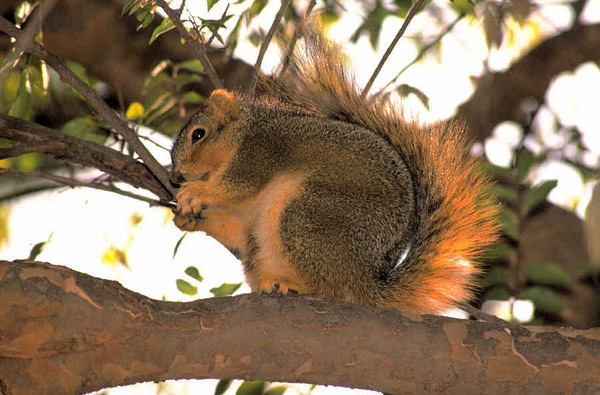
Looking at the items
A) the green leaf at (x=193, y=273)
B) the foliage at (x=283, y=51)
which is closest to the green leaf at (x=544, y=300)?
the foliage at (x=283, y=51)

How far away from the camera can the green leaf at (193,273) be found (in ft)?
7.29

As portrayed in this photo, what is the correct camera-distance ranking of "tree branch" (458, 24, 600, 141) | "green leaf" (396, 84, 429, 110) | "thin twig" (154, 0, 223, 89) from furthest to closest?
"tree branch" (458, 24, 600, 141)
"green leaf" (396, 84, 429, 110)
"thin twig" (154, 0, 223, 89)

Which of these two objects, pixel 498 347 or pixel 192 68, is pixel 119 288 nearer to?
pixel 498 347

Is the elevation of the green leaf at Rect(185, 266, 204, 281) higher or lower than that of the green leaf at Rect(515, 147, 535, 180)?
lower

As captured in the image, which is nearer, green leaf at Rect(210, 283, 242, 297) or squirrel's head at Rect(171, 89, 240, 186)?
green leaf at Rect(210, 283, 242, 297)

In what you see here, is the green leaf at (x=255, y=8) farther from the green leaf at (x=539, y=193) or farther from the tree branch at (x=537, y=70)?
the tree branch at (x=537, y=70)

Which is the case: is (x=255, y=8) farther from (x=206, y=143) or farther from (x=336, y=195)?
(x=336, y=195)

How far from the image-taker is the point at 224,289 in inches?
89.0

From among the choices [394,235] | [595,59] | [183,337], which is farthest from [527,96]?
[183,337]

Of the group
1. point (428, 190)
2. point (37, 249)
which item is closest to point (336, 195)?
point (428, 190)

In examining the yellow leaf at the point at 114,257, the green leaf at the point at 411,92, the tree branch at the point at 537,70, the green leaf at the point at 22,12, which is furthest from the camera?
the tree branch at the point at 537,70

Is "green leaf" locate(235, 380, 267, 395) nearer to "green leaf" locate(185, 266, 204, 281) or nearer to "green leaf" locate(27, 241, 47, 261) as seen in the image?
"green leaf" locate(185, 266, 204, 281)

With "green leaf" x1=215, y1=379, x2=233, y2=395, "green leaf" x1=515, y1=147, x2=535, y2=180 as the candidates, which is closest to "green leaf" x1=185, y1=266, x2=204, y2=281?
"green leaf" x1=215, y1=379, x2=233, y2=395

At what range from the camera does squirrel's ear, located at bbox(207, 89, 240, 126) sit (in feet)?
8.11
